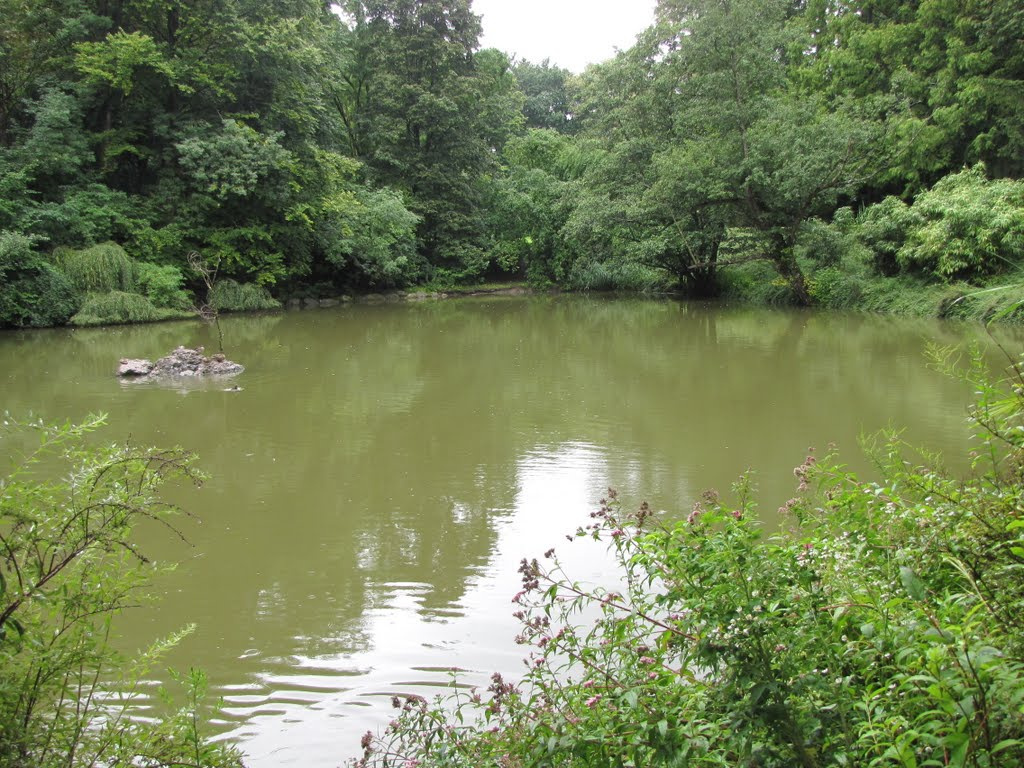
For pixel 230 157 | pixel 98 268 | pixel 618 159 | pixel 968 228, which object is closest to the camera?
pixel 968 228

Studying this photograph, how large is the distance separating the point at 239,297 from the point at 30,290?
17.5 feet

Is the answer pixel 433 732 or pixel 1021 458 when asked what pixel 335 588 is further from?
pixel 1021 458

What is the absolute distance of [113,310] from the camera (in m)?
16.6

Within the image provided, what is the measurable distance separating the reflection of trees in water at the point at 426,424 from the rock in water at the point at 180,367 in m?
0.36

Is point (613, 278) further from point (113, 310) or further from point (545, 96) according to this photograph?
point (545, 96)

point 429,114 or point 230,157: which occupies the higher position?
point 429,114

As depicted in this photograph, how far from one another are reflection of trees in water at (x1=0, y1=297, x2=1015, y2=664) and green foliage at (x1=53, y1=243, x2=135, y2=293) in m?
1.85

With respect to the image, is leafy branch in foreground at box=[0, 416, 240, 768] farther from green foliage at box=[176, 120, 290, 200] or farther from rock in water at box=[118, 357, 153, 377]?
green foliage at box=[176, 120, 290, 200]

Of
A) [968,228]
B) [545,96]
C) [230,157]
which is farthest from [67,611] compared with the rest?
[545,96]

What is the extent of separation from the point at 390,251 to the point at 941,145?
1618 centimetres

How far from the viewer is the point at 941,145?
62.7ft

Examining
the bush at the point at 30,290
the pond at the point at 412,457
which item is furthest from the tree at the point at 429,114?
the pond at the point at 412,457

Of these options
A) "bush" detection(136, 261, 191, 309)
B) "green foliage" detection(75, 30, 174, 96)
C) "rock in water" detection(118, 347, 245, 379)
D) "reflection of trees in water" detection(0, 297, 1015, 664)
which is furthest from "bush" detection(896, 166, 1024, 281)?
"green foliage" detection(75, 30, 174, 96)

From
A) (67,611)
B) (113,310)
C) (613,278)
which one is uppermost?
(67,611)
